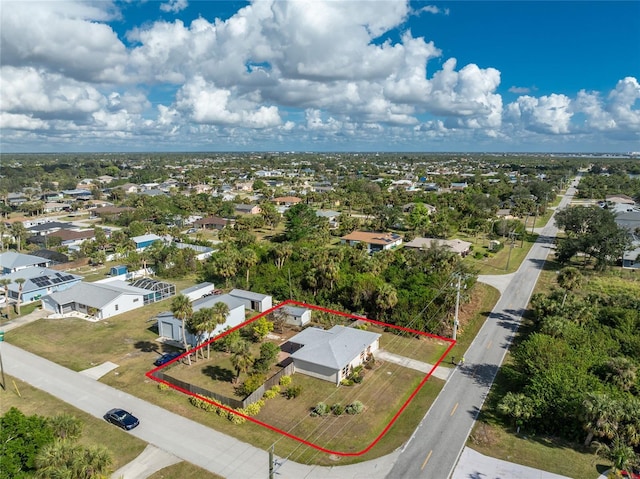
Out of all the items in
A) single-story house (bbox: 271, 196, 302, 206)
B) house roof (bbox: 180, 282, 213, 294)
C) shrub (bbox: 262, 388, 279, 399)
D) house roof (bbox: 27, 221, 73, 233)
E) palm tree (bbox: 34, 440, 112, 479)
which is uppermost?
single-story house (bbox: 271, 196, 302, 206)

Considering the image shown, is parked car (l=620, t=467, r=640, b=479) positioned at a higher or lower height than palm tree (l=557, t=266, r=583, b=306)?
lower

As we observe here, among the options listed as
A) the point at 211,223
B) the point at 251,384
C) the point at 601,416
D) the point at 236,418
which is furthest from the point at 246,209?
the point at 601,416

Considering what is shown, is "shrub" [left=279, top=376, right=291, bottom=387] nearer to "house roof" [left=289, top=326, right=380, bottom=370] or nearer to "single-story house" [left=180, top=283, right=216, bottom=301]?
"house roof" [left=289, top=326, right=380, bottom=370]

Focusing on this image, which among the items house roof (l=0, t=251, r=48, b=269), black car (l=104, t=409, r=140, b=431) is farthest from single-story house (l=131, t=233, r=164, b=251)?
black car (l=104, t=409, r=140, b=431)

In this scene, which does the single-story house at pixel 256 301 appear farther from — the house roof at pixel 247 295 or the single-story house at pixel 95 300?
the single-story house at pixel 95 300

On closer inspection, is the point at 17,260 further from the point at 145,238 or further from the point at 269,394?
the point at 269,394

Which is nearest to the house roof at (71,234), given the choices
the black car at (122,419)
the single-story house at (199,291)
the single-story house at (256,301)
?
the single-story house at (199,291)
